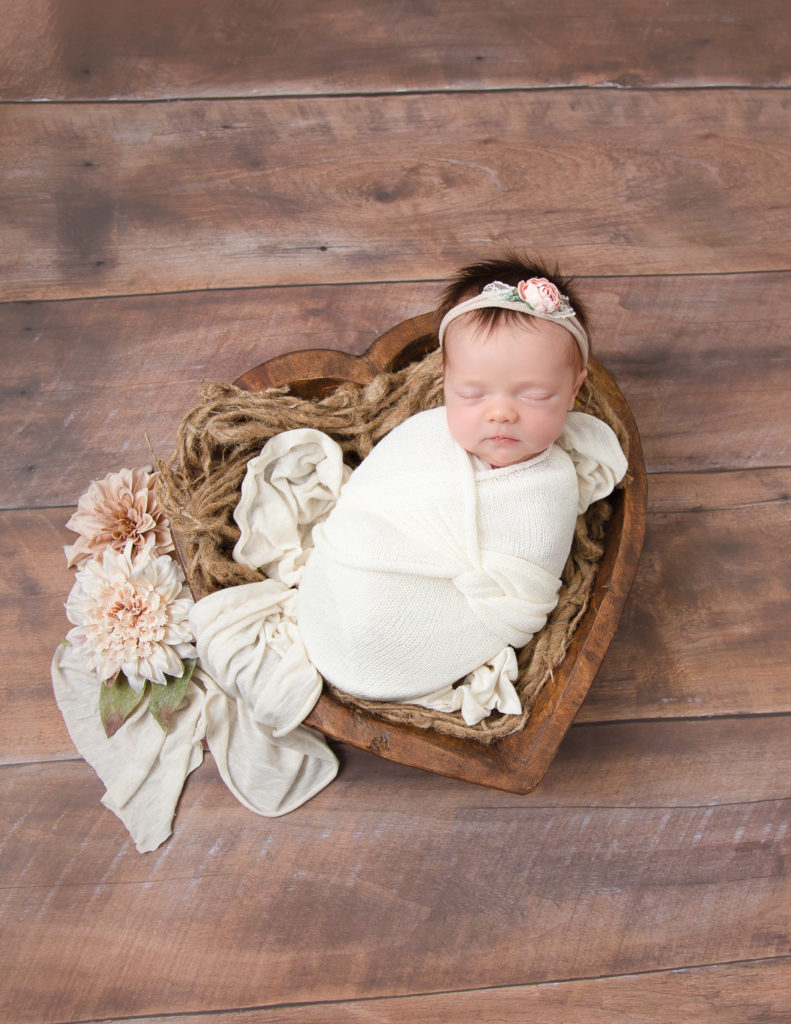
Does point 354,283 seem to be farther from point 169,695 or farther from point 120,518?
point 169,695

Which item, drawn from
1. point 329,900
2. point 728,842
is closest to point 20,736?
point 329,900

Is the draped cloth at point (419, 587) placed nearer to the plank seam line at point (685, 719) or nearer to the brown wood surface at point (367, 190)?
the plank seam line at point (685, 719)

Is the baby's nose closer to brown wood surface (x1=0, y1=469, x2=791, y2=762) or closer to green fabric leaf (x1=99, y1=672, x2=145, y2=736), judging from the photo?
brown wood surface (x1=0, y1=469, x2=791, y2=762)

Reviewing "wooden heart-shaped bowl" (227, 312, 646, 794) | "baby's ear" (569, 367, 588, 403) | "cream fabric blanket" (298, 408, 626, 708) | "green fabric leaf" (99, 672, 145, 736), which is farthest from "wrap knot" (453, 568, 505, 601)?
"green fabric leaf" (99, 672, 145, 736)

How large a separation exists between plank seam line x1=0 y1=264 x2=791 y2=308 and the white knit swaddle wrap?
0.38 m

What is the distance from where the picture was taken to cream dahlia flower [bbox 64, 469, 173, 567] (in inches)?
44.5

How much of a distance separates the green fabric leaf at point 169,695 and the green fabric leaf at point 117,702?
0.06 feet

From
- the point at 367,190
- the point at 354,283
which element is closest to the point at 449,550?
the point at 354,283

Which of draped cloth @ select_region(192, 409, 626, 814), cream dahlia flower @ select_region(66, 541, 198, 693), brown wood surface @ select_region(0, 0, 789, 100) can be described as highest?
brown wood surface @ select_region(0, 0, 789, 100)

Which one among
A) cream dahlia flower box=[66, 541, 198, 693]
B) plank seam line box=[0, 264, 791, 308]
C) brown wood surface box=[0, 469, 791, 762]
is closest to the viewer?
cream dahlia flower box=[66, 541, 198, 693]

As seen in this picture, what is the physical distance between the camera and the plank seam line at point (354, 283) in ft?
4.16

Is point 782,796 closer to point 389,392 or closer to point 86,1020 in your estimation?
point 389,392

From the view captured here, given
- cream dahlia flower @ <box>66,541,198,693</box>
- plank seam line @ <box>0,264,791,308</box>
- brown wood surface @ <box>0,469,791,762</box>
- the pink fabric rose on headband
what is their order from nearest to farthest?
the pink fabric rose on headband → cream dahlia flower @ <box>66,541,198,693</box> → brown wood surface @ <box>0,469,791,762</box> → plank seam line @ <box>0,264,791,308</box>

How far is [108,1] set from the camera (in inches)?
53.3
